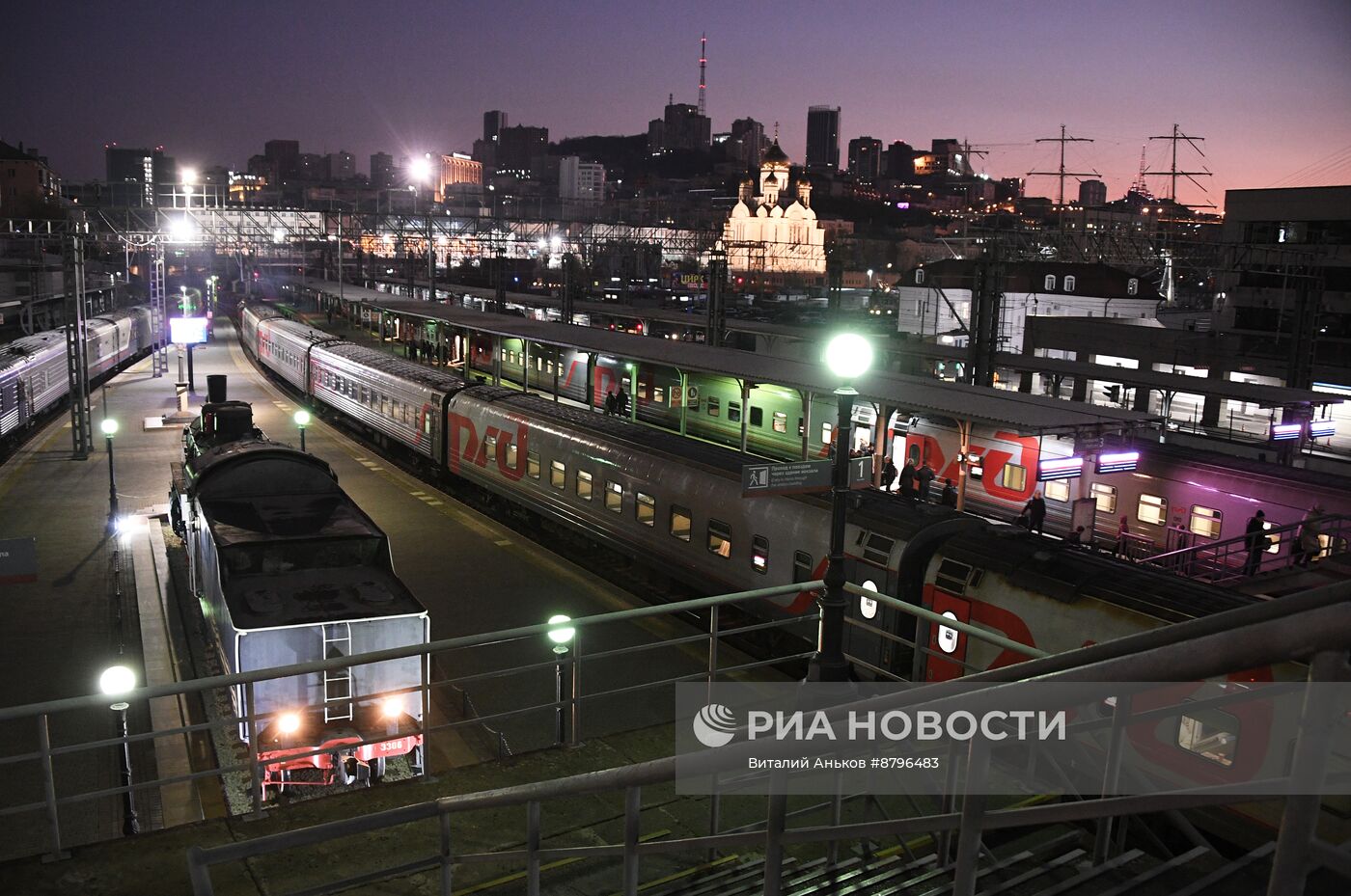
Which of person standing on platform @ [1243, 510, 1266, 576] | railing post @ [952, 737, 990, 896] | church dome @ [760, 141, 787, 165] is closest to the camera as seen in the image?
railing post @ [952, 737, 990, 896]

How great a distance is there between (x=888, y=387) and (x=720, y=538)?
8.26 m

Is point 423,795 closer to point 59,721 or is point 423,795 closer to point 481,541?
point 59,721

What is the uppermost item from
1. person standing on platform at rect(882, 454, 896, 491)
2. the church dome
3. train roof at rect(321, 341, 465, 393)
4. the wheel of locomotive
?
the church dome

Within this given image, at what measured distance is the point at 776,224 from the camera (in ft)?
456

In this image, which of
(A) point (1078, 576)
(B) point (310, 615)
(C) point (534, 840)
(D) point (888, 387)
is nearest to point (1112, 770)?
(C) point (534, 840)

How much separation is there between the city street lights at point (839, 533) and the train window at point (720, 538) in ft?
24.4

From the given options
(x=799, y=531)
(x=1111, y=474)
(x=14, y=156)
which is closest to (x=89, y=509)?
(x=799, y=531)

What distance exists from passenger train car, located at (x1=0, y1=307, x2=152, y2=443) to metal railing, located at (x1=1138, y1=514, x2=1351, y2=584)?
3277 centimetres

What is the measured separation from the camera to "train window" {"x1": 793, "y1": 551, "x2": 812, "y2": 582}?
15805 mm

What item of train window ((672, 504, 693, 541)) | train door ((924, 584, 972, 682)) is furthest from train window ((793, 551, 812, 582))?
train window ((672, 504, 693, 541))

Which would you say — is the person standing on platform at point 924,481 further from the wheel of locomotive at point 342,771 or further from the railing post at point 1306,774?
the railing post at point 1306,774

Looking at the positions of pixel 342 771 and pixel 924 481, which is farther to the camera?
pixel 924 481

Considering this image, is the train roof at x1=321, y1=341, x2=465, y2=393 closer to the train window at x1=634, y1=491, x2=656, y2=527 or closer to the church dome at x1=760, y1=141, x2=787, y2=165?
the train window at x1=634, y1=491, x2=656, y2=527

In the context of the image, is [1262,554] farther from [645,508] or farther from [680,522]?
[645,508]
